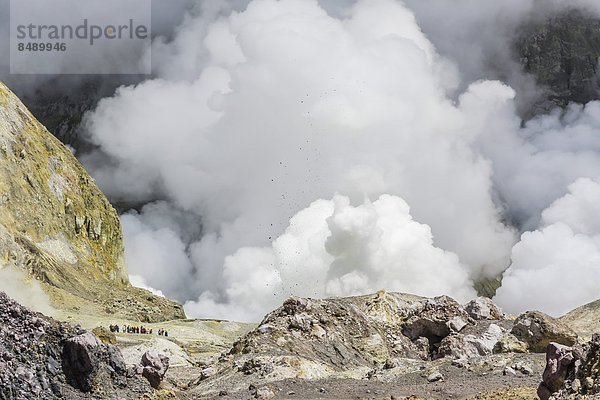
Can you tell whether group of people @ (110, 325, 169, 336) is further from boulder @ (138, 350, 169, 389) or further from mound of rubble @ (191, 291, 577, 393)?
boulder @ (138, 350, 169, 389)

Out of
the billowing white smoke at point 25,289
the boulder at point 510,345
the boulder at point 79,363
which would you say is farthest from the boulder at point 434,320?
the billowing white smoke at point 25,289

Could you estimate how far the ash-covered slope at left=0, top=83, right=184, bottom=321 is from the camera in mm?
119062

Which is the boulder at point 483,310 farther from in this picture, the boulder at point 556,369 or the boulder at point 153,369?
the boulder at point 556,369

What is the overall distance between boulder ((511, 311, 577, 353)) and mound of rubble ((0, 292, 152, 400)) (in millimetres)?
25192

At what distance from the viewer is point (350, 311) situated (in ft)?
158

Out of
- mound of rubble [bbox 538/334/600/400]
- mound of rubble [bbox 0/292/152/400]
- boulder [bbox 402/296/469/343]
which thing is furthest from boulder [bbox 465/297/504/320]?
mound of rubble [bbox 0/292/152/400]

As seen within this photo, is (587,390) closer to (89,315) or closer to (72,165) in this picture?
(89,315)

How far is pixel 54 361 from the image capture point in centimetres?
2277

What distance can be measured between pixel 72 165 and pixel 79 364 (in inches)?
5460

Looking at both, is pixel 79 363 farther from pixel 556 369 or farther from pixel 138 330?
pixel 138 330

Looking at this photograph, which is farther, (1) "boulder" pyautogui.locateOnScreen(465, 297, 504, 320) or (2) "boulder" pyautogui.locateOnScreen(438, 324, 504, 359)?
(1) "boulder" pyautogui.locateOnScreen(465, 297, 504, 320)

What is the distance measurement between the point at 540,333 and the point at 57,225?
370 ft

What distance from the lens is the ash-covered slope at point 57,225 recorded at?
391 ft

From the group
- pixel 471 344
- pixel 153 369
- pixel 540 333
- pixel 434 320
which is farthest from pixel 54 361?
pixel 434 320
